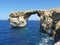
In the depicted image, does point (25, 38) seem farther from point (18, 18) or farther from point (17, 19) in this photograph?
point (18, 18)

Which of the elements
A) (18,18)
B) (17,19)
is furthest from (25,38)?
(18,18)

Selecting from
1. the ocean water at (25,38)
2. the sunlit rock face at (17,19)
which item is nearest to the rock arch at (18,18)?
the sunlit rock face at (17,19)

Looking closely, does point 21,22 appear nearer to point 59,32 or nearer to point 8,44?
point 8,44

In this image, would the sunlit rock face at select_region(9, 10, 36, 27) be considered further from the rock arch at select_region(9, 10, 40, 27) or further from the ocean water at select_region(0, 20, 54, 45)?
the ocean water at select_region(0, 20, 54, 45)

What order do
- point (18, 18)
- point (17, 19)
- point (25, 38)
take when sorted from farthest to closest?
point (18, 18), point (17, 19), point (25, 38)

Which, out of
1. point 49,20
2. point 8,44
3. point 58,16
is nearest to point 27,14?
point 49,20

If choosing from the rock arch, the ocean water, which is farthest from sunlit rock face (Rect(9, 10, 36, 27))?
the ocean water

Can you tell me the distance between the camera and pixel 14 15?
89.6 meters

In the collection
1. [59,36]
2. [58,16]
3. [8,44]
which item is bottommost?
[8,44]

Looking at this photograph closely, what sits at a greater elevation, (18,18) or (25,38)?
(18,18)

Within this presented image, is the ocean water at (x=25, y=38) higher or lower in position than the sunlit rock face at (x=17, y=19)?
lower

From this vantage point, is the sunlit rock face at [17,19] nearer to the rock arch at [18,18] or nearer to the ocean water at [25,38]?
the rock arch at [18,18]

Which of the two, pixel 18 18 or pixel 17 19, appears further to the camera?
pixel 18 18

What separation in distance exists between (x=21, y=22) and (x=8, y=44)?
4322 centimetres
